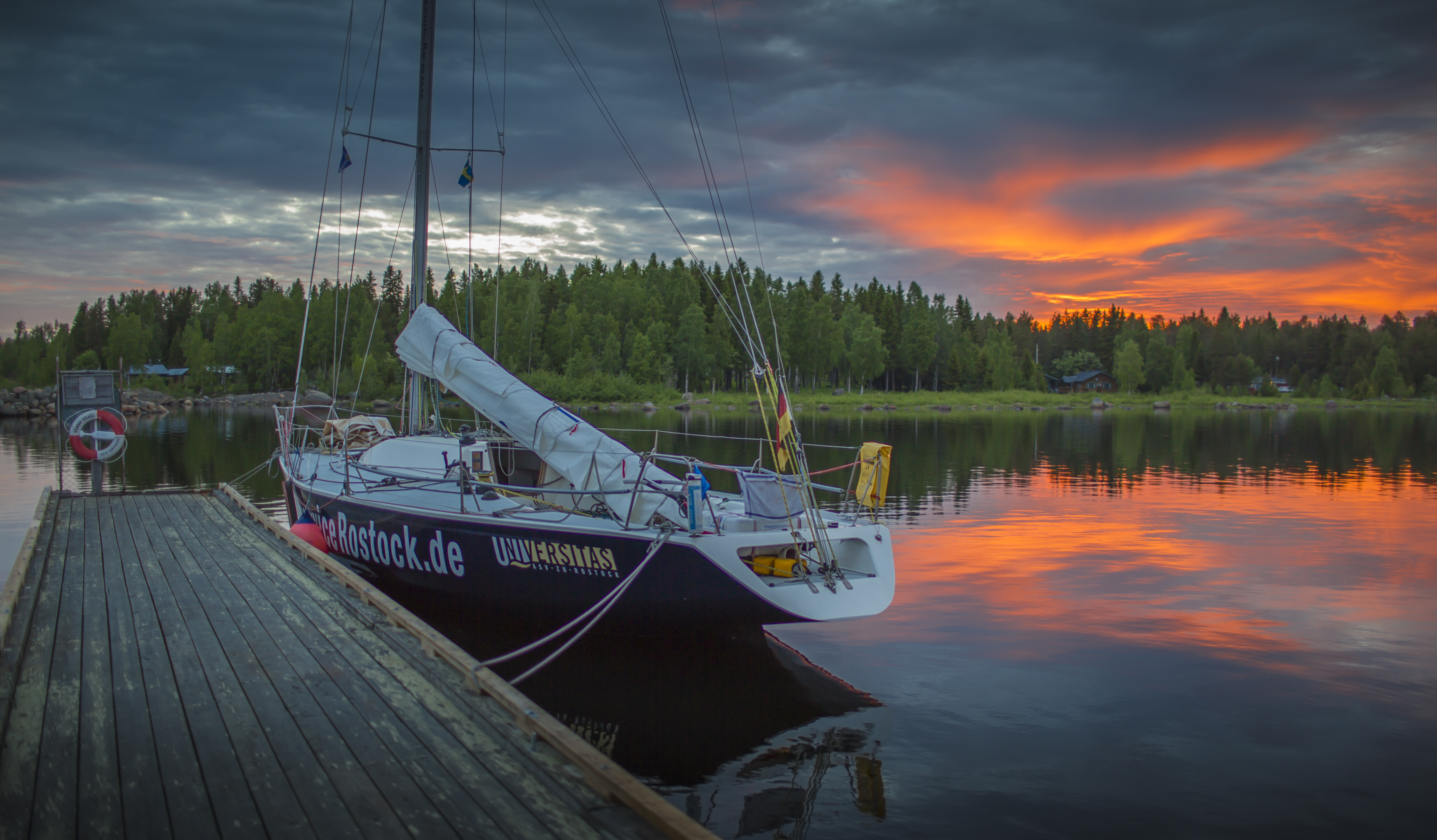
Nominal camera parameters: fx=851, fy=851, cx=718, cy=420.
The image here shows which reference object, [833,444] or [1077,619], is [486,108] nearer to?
[1077,619]

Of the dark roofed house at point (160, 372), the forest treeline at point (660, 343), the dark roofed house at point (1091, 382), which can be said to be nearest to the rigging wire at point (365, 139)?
the forest treeline at point (660, 343)

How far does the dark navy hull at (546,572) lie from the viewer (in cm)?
803

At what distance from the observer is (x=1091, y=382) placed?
130m

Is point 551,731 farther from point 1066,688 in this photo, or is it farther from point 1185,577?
point 1185,577

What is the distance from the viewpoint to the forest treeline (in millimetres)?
85688

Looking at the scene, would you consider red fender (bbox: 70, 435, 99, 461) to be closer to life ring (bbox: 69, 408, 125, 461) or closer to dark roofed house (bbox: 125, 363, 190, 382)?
life ring (bbox: 69, 408, 125, 461)

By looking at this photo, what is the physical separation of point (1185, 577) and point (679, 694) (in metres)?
9.23

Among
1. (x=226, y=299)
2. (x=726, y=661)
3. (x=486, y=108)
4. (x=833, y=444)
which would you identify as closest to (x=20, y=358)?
(x=226, y=299)

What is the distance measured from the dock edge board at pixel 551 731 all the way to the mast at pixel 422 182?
206 inches

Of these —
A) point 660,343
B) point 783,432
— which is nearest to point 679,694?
point 783,432

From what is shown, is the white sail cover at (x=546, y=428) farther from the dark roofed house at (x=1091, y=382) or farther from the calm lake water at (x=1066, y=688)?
the dark roofed house at (x=1091, y=382)

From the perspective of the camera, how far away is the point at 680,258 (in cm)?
10950

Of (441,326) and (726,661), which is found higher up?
(441,326)

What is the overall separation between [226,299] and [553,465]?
142667mm
